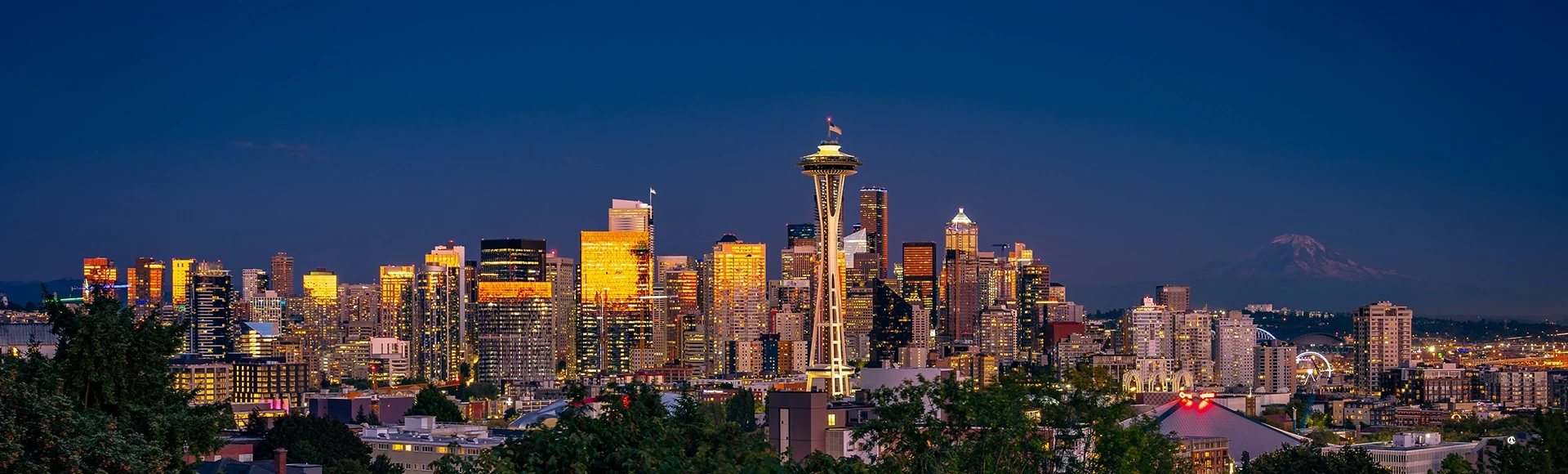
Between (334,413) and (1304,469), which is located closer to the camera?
(1304,469)

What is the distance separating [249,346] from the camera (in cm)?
18675

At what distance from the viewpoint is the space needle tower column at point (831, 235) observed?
12725 centimetres

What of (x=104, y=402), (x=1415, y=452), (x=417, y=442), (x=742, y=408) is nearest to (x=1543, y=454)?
(x=104, y=402)

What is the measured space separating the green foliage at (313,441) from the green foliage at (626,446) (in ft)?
166

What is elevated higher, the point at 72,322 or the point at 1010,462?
the point at 72,322

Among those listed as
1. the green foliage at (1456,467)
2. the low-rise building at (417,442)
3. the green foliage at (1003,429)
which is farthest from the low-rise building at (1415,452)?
the green foliage at (1003,429)

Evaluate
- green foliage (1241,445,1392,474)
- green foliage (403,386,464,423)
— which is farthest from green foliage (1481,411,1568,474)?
green foliage (403,386,464,423)

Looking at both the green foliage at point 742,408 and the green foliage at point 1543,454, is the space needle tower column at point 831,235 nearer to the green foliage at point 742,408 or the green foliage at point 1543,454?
the green foliage at point 742,408

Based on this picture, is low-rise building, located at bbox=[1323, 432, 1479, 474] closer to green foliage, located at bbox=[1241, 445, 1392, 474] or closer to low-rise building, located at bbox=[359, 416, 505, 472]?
green foliage, located at bbox=[1241, 445, 1392, 474]

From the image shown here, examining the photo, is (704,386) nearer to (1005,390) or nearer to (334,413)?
(334,413)

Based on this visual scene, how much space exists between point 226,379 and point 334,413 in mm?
33242

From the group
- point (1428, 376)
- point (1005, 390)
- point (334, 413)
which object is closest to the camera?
point (1005, 390)

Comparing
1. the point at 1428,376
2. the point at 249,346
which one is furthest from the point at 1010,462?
the point at 249,346

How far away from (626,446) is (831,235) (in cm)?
11420
